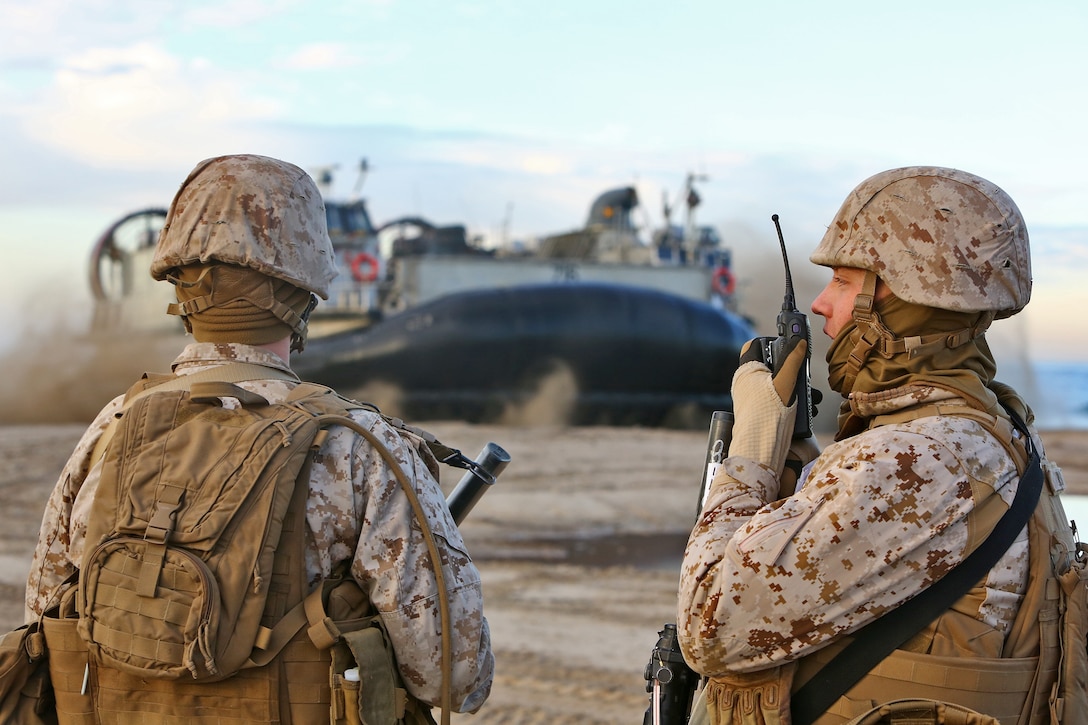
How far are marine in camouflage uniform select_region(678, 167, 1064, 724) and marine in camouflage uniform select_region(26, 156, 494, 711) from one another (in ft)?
1.24

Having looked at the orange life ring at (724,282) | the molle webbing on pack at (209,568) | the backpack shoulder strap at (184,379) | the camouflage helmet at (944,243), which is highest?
the camouflage helmet at (944,243)

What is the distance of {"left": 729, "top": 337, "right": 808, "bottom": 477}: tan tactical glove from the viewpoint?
158 cm

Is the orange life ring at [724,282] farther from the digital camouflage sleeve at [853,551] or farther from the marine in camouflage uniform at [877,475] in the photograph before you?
the digital camouflage sleeve at [853,551]

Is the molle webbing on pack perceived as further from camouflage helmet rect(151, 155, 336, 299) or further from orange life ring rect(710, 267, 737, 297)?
orange life ring rect(710, 267, 737, 297)

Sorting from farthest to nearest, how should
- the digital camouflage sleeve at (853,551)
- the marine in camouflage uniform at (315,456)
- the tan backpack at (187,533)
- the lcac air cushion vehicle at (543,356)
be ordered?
the lcac air cushion vehicle at (543,356) → the marine in camouflage uniform at (315,456) → the tan backpack at (187,533) → the digital camouflage sleeve at (853,551)

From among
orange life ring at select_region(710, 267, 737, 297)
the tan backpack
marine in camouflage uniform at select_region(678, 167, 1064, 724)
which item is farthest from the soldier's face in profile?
orange life ring at select_region(710, 267, 737, 297)

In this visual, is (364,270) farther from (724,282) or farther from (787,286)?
(787,286)

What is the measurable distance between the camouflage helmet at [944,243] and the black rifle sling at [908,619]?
0.82 feet

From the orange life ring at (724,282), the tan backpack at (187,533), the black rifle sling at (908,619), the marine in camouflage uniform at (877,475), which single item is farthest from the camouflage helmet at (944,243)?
the orange life ring at (724,282)

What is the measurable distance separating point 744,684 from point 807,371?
0.45 meters

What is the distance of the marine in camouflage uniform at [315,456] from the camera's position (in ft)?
5.30

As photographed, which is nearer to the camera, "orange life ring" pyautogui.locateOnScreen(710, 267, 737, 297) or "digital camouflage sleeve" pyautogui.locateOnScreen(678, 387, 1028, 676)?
"digital camouflage sleeve" pyautogui.locateOnScreen(678, 387, 1028, 676)

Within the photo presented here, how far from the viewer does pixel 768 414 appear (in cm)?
159

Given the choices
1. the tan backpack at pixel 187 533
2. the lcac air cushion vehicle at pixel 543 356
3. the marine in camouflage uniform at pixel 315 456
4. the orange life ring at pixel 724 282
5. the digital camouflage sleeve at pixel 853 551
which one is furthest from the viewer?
the orange life ring at pixel 724 282
